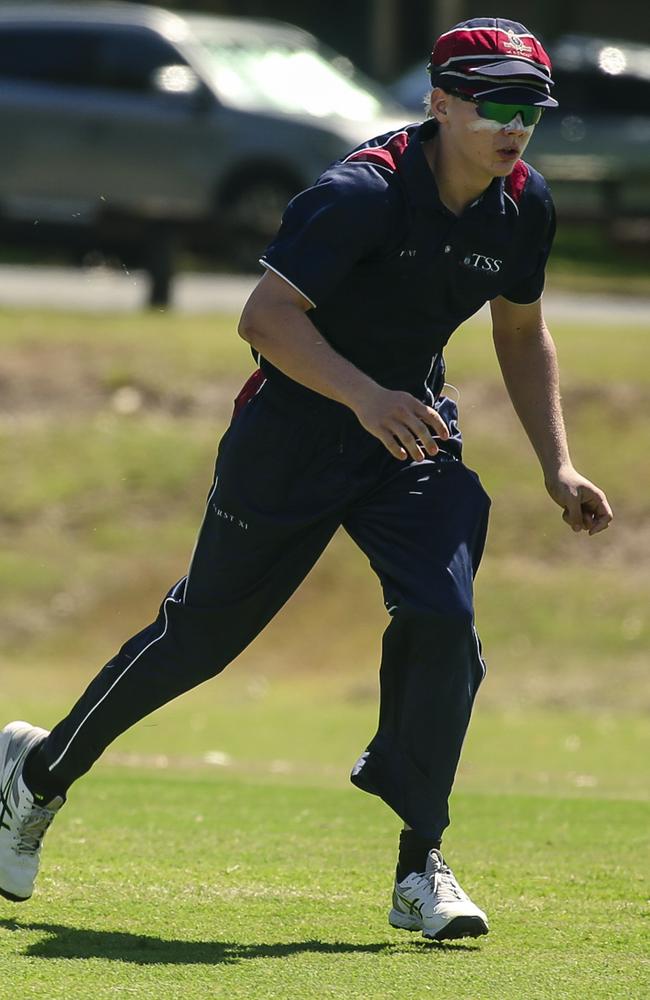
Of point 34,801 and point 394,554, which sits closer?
point 394,554

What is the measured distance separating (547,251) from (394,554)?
34.0 inches

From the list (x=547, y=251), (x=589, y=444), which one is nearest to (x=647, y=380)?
(x=589, y=444)

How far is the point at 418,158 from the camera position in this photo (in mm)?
4473

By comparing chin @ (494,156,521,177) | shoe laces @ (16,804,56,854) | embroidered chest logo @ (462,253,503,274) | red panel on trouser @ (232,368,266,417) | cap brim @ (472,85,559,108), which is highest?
cap brim @ (472,85,559,108)

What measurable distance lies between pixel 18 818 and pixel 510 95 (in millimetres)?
2123

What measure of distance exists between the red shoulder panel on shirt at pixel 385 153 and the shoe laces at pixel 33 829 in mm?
1781

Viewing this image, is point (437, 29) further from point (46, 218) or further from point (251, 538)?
point (251, 538)

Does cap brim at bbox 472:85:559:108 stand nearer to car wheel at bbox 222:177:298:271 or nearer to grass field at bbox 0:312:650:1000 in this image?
grass field at bbox 0:312:650:1000

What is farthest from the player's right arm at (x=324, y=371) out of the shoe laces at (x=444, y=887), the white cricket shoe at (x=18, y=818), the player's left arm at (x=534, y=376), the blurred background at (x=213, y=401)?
the blurred background at (x=213, y=401)

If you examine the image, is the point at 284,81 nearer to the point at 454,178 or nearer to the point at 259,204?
the point at 259,204

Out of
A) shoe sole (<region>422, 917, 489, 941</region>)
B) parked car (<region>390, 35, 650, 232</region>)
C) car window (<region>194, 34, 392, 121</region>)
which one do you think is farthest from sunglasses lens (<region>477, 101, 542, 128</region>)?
parked car (<region>390, 35, 650, 232</region>)

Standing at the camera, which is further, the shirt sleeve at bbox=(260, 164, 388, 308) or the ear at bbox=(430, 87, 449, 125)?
the ear at bbox=(430, 87, 449, 125)

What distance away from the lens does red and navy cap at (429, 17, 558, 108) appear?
440cm

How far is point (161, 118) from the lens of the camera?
18.3 metres
